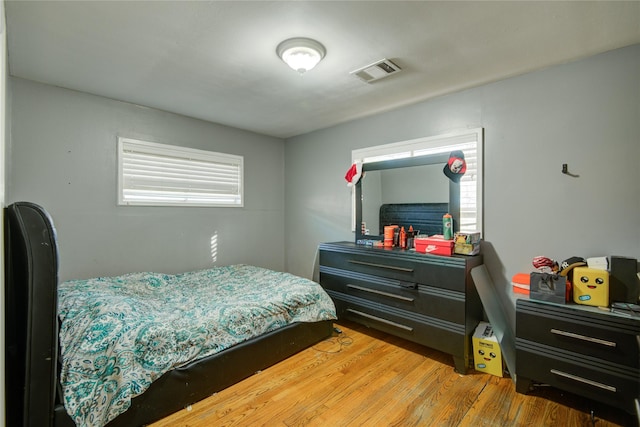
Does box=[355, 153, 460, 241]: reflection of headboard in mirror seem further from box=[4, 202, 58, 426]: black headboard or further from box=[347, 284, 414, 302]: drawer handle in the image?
box=[4, 202, 58, 426]: black headboard

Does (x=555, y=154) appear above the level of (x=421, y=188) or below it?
above

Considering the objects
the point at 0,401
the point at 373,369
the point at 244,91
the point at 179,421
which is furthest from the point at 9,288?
the point at 373,369

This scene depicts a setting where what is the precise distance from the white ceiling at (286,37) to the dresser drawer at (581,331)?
1.70 meters

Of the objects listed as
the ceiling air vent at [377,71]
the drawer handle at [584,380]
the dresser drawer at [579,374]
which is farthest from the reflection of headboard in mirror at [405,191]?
the drawer handle at [584,380]

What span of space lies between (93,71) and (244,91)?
1.15 metres

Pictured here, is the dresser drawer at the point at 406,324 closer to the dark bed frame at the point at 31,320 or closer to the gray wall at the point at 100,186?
the gray wall at the point at 100,186

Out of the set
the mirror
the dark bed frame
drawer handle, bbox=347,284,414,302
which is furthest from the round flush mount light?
drawer handle, bbox=347,284,414,302

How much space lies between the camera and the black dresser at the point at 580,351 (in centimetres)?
161

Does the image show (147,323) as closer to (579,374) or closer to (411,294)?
(411,294)

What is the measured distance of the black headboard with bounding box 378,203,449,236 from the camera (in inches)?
110

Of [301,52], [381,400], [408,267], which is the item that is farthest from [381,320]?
[301,52]

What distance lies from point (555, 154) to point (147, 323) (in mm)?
3103

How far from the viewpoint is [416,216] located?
115 inches

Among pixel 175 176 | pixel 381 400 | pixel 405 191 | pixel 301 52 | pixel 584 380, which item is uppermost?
pixel 301 52
